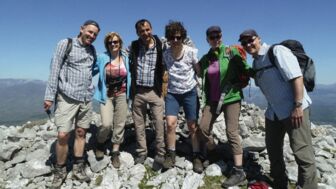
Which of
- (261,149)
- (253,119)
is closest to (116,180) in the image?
(261,149)

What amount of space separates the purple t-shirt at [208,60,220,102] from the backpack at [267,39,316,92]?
178 cm

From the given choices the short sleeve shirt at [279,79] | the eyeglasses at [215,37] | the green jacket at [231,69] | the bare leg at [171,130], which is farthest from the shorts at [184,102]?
the short sleeve shirt at [279,79]

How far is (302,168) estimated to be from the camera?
763 centimetres

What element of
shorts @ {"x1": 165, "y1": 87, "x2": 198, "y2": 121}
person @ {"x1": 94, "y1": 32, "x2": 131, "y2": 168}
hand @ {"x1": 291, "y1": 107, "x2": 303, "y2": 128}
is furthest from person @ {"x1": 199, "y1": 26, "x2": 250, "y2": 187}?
person @ {"x1": 94, "y1": 32, "x2": 131, "y2": 168}

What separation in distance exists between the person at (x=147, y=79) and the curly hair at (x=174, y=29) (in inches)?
24.7

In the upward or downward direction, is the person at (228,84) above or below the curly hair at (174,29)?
below

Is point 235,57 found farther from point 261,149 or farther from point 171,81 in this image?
point 261,149

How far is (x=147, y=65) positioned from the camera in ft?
31.5

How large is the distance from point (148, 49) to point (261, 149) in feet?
16.9

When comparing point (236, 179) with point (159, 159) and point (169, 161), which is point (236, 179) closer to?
point (169, 161)

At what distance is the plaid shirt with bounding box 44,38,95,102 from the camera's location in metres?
8.73

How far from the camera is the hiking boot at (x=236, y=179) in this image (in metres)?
9.01

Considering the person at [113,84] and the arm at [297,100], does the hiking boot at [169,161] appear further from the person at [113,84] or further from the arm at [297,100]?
the arm at [297,100]

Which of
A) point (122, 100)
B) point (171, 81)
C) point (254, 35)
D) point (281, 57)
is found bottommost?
point (122, 100)
